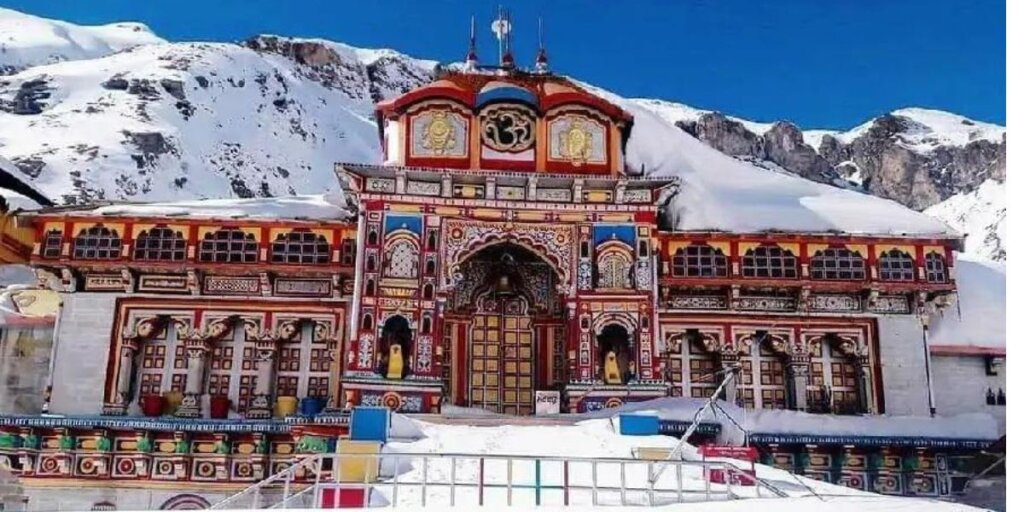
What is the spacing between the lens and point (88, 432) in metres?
10.8

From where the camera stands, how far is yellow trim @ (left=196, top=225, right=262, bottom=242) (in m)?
12.1

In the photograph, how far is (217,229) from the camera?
476 inches

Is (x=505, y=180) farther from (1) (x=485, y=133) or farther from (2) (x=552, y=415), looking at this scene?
(2) (x=552, y=415)

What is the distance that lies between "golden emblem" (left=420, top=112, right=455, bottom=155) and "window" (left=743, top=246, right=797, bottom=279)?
400 cm

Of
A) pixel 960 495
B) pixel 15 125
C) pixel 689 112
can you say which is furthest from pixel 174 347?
pixel 15 125

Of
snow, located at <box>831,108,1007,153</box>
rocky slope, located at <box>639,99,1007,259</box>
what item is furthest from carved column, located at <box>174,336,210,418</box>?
snow, located at <box>831,108,1007,153</box>

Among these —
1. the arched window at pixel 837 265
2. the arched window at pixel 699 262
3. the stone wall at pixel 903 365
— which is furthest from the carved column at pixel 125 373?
the stone wall at pixel 903 365

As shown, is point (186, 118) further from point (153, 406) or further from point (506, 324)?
point (506, 324)

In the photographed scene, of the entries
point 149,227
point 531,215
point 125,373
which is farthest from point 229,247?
point 531,215

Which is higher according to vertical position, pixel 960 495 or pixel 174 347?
pixel 174 347

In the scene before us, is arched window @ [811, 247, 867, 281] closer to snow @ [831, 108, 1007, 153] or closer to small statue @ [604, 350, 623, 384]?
snow @ [831, 108, 1007, 153]

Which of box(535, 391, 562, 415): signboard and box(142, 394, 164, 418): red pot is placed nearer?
box(535, 391, 562, 415): signboard

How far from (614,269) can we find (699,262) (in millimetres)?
1360

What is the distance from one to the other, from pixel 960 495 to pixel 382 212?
7.24 meters
